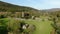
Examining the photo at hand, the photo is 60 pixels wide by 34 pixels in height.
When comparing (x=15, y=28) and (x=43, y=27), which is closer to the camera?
(x=15, y=28)

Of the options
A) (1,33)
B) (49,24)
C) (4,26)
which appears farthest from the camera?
(49,24)

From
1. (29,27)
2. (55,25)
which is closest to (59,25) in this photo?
(55,25)

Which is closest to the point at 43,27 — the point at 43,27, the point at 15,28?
the point at 43,27

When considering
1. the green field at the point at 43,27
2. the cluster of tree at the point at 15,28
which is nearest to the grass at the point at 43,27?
the green field at the point at 43,27

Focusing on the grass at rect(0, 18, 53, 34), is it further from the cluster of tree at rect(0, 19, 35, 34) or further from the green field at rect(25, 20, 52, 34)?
the cluster of tree at rect(0, 19, 35, 34)

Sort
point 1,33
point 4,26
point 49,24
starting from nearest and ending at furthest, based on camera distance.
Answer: point 1,33 → point 4,26 → point 49,24

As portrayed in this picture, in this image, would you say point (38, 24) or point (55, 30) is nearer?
point (55, 30)

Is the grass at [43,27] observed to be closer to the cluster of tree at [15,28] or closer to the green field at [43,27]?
the green field at [43,27]

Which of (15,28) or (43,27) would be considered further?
(43,27)

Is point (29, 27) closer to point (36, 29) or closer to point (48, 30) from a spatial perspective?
point (36, 29)

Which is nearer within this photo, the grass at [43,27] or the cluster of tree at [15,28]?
the cluster of tree at [15,28]

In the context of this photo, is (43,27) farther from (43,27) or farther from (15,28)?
(15,28)
